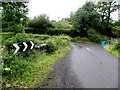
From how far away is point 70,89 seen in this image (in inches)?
148

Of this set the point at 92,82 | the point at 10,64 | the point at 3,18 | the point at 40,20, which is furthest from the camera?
the point at 40,20

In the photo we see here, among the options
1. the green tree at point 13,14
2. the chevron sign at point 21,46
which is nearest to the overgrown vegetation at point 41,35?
the green tree at point 13,14

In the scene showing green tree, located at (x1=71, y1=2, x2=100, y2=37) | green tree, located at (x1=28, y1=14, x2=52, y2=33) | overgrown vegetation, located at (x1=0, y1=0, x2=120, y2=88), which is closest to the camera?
overgrown vegetation, located at (x1=0, y1=0, x2=120, y2=88)

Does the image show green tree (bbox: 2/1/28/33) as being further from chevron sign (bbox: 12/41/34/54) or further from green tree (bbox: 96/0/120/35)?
green tree (bbox: 96/0/120/35)

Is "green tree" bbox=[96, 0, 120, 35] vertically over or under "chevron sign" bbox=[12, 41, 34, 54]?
over

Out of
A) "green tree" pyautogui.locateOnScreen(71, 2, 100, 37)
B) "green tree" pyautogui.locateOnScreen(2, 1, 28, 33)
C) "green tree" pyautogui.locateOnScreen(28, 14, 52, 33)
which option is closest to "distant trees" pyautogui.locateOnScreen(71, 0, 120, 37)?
"green tree" pyautogui.locateOnScreen(71, 2, 100, 37)

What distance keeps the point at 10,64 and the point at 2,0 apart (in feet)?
10.5

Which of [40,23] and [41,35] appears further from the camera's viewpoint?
[40,23]

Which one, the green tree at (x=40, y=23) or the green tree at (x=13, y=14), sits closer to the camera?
the green tree at (x=13, y=14)

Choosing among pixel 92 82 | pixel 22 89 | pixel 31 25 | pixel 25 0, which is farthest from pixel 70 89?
pixel 31 25

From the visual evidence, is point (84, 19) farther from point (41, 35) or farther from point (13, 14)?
point (13, 14)

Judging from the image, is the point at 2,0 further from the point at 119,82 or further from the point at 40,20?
the point at 40,20

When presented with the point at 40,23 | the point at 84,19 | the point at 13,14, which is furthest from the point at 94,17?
the point at 13,14

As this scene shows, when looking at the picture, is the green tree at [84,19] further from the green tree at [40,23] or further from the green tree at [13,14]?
the green tree at [13,14]
